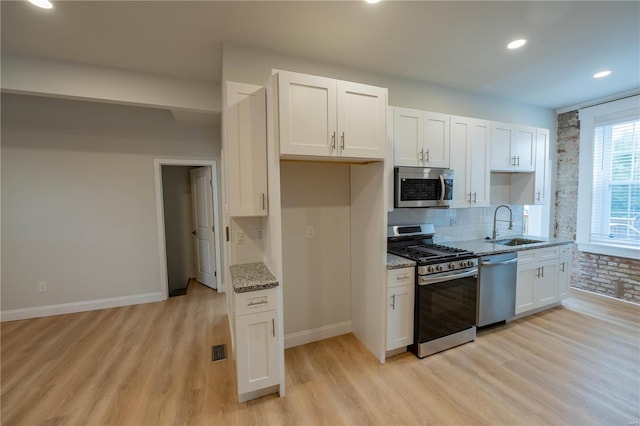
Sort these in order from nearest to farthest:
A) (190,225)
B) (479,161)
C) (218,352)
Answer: (218,352), (479,161), (190,225)

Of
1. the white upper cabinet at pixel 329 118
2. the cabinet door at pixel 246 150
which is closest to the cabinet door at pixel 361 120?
the white upper cabinet at pixel 329 118

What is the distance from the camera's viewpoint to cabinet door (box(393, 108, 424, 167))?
2697 millimetres

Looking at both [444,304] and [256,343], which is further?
[444,304]

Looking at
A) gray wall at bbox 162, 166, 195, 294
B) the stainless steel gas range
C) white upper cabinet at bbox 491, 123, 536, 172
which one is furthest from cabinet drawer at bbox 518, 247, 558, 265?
gray wall at bbox 162, 166, 195, 294

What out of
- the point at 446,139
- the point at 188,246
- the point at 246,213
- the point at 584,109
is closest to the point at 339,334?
the point at 246,213

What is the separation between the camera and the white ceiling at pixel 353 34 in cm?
195

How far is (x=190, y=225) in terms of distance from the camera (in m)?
5.06

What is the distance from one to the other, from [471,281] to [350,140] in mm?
1927

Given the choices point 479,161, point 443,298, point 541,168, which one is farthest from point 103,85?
point 541,168

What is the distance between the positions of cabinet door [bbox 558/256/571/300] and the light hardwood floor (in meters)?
0.43

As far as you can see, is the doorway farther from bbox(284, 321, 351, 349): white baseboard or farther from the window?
the window

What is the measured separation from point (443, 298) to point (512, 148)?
7.43ft

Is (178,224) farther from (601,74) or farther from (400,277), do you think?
(601,74)

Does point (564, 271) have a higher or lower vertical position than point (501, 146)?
lower
